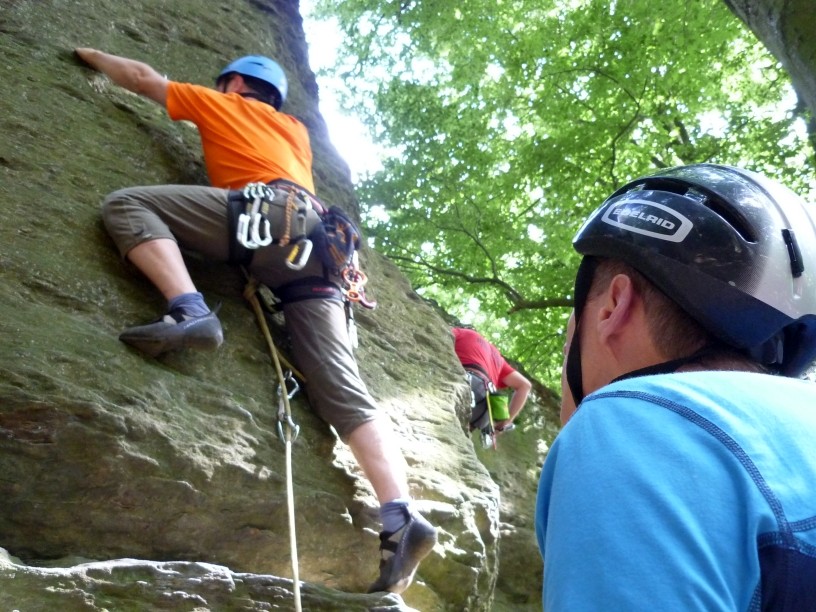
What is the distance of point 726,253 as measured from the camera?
1.63 m

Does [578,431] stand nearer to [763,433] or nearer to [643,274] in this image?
[763,433]

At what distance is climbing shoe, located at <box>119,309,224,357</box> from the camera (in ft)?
12.0

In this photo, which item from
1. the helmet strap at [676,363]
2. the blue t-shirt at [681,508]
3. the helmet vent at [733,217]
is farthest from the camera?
the helmet vent at [733,217]

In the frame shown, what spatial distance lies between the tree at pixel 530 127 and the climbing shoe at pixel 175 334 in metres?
8.10

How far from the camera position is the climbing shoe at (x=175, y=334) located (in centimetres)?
366

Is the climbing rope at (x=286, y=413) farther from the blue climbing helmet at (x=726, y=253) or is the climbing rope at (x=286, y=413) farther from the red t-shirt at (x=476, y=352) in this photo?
the red t-shirt at (x=476, y=352)

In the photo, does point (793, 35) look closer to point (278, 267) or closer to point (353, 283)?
point (353, 283)

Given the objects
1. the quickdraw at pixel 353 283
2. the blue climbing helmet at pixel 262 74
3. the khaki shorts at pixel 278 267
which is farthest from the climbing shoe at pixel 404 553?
the blue climbing helmet at pixel 262 74

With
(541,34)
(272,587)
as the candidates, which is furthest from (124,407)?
(541,34)

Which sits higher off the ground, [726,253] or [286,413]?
[726,253]

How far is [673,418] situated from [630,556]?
19cm

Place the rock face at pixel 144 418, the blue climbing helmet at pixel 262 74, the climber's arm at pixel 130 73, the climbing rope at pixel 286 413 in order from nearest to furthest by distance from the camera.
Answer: the rock face at pixel 144 418 < the climbing rope at pixel 286 413 < the climber's arm at pixel 130 73 < the blue climbing helmet at pixel 262 74

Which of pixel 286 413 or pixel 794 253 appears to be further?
pixel 286 413

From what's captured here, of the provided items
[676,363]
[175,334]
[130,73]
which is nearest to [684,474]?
[676,363]
